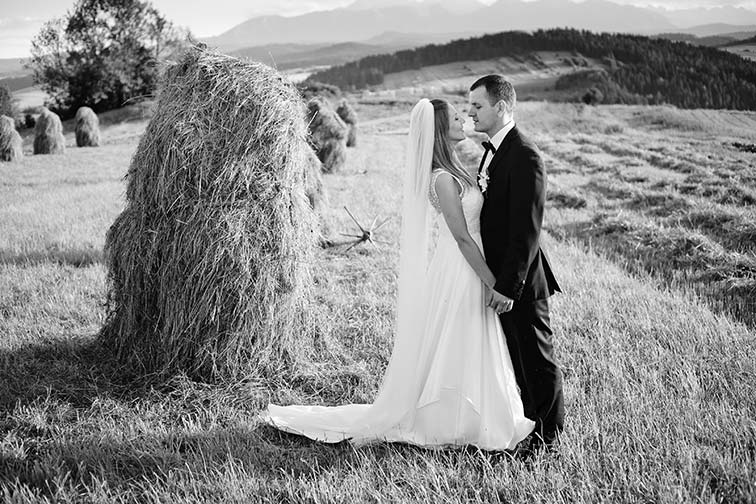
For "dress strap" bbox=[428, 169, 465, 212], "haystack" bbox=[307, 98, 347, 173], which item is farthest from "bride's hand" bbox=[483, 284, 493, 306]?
"haystack" bbox=[307, 98, 347, 173]

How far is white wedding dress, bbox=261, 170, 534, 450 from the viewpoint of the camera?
13.0ft

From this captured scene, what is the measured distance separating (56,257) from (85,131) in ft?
95.0

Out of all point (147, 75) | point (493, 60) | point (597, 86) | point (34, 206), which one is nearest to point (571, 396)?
point (34, 206)

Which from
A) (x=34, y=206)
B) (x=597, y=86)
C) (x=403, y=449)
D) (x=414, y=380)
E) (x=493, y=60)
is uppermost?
(x=493, y=60)

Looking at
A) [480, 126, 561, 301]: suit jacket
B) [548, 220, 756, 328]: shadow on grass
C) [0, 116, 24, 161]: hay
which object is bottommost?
[548, 220, 756, 328]: shadow on grass

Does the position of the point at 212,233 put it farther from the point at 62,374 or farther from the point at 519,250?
the point at 519,250

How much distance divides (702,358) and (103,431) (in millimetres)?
5372

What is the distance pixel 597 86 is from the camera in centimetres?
7075

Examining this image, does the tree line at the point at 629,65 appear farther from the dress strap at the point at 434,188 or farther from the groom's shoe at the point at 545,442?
the groom's shoe at the point at 545,442

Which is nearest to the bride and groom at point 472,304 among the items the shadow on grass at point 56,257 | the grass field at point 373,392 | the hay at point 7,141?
the grass field at point 373,392

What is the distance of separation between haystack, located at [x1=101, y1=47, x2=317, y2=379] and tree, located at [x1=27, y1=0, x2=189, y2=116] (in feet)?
169

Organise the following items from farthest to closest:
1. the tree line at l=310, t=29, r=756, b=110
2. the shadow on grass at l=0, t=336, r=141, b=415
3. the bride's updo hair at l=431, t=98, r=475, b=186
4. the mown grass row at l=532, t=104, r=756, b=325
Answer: the tree line at l=310, t=29, r=756, b=110 < the mown grass row at l=532, t=104, r=756, b=325 < the shadow on grass at l=0, t=336, r=141, b=415 < the bride's updo hair at l=431, t=98, r=475, b=186

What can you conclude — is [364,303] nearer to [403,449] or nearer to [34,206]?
[403,449]

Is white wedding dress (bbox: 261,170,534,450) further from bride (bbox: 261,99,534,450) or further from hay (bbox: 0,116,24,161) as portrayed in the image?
hay (bbox: 0,116,24,161)
